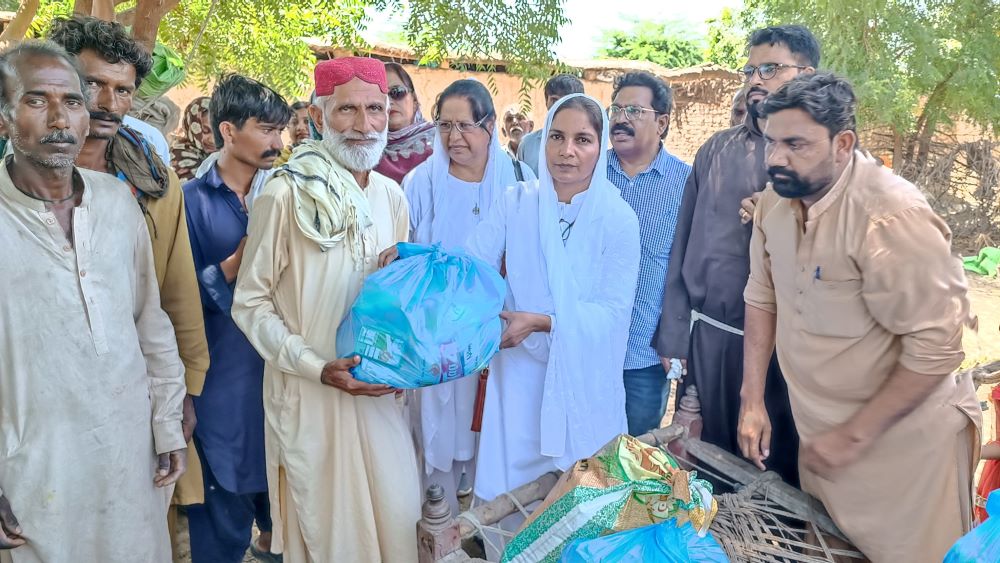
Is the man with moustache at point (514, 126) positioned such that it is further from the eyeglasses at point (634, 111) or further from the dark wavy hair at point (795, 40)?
the dark wavy hair at point (795, 40)

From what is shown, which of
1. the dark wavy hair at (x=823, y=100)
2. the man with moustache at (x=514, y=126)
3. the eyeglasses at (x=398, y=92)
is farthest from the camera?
the man with moustache at (x=514, y=126)

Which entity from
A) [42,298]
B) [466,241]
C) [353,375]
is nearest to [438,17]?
[466,241]

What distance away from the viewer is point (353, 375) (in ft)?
7.78

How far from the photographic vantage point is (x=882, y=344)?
223 centimetres

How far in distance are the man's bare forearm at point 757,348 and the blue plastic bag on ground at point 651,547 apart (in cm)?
93

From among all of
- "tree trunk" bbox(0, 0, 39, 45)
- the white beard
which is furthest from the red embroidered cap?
"tree trunk" bbox(0, 0, 39, 45)

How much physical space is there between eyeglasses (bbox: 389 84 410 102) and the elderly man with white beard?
1.51m

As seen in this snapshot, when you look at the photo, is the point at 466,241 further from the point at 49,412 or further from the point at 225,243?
the point at 49,412

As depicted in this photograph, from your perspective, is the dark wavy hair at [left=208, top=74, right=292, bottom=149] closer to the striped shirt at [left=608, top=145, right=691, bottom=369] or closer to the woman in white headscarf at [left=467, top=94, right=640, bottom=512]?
the woman in white headscarf at [left=467, top=94, right=640, bottom=512]

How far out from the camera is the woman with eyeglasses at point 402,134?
14.1 feet

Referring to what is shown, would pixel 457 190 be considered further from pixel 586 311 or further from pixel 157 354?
pixel 157 354

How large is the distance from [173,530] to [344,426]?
0.89 m

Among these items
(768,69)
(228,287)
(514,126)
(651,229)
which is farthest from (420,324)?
(514,126)

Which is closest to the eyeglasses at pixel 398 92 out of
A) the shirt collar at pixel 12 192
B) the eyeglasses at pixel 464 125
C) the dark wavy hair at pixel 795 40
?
the eyeglasses at pixel 464 125
